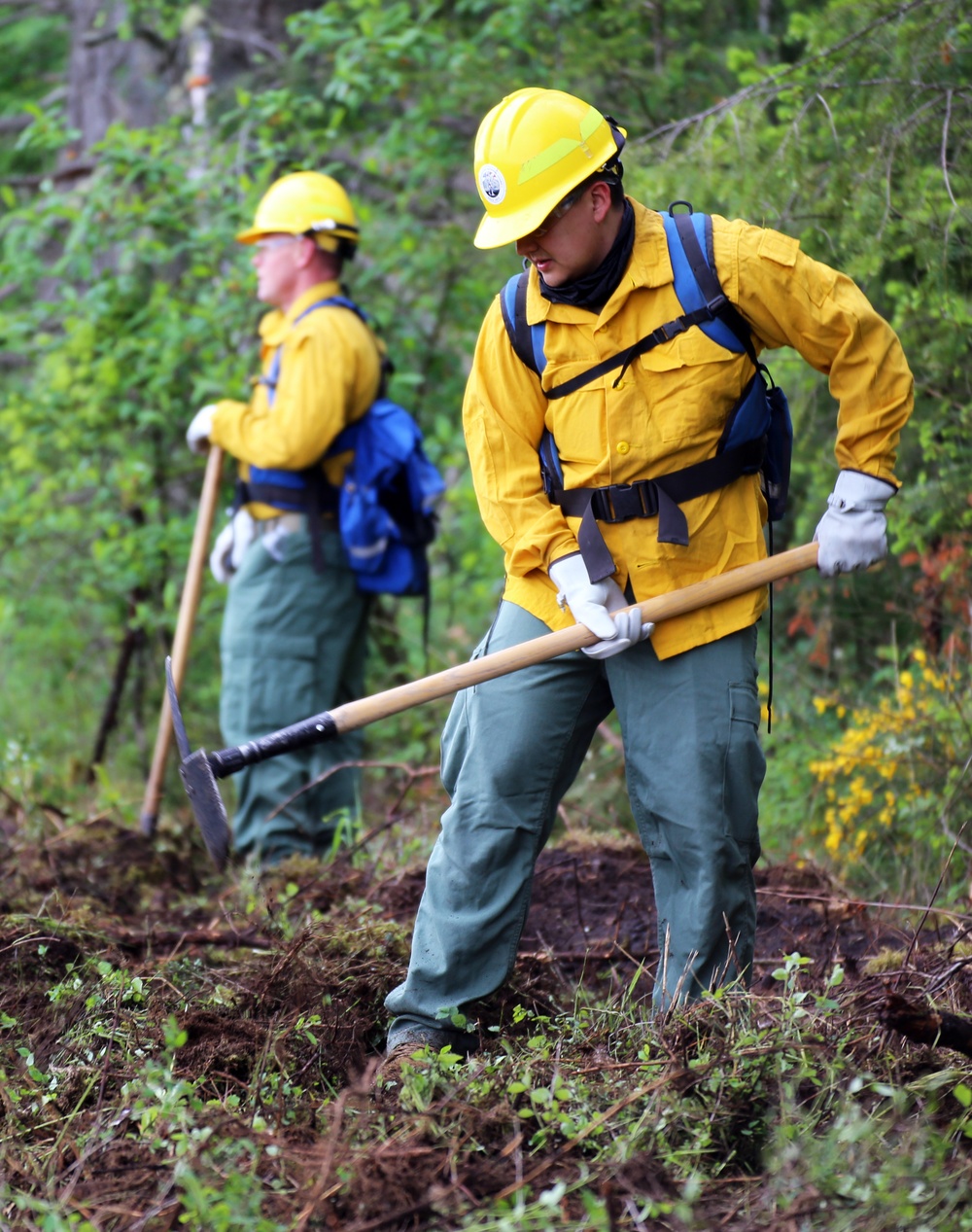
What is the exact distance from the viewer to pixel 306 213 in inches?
211

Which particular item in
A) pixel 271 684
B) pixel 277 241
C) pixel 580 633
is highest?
pixel 277 241

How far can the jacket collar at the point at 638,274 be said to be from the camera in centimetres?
295

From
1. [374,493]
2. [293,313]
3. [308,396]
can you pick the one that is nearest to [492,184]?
[308,396]

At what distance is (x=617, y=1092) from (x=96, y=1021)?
1.27 metres

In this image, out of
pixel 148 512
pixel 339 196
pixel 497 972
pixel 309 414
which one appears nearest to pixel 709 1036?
pixel 497 972

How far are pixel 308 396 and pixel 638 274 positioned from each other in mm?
2408

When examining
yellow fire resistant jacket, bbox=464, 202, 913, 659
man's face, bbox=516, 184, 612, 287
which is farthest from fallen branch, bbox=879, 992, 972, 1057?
man's face, bbox=516, 184, 612, 287

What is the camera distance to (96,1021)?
10.1 feet

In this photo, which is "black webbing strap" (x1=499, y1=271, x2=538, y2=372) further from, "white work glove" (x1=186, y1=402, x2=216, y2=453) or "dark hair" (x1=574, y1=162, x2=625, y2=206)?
"white work glove" (x1=186, y1=402, x2=216, y2=453)

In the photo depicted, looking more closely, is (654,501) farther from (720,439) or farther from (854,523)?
(854,523)

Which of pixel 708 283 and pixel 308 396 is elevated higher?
pixel 708 283

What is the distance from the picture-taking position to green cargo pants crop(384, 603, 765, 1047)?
3.02 m

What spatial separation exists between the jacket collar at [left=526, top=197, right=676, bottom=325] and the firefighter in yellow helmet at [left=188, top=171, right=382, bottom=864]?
229cm

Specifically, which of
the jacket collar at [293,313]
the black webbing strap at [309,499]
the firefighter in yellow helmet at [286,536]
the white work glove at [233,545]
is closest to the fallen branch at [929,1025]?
the firefighter in yellow helmet at [286,536]
